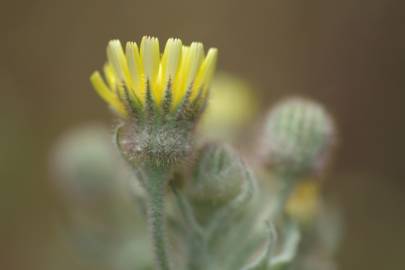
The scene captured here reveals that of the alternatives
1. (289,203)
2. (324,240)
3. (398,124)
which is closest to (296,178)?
(289,203)

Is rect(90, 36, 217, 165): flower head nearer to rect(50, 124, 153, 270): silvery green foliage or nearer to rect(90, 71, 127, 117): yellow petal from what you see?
rect(90, 71, 127, 117): yellow petal

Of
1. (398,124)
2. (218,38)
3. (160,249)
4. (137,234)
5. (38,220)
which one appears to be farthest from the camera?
(218,38)

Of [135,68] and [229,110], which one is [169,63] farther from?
[229,110]

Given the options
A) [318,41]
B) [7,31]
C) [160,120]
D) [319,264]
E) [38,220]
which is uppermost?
[7,31]

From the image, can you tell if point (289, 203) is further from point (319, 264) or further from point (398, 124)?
point (398, 124)

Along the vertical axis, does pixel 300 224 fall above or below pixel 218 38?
below

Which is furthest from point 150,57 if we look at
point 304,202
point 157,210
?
point 304,202

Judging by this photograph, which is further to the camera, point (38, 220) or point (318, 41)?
point (318, 41)
